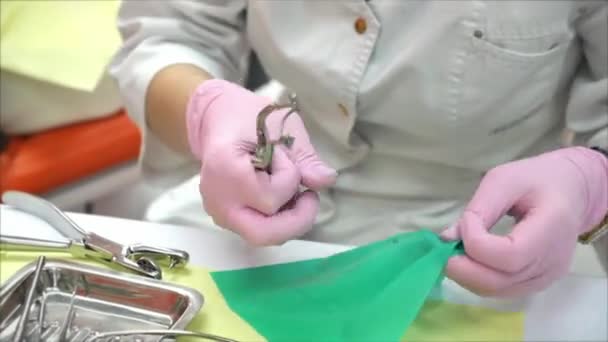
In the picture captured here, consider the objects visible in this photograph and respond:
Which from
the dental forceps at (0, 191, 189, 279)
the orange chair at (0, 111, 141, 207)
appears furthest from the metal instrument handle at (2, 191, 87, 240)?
the orange chair at (0, 111, 141, 207)

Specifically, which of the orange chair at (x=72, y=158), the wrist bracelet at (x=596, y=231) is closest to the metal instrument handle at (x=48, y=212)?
the orange chair at (x=72, y=158)

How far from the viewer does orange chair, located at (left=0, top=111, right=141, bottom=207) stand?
942 millimetres

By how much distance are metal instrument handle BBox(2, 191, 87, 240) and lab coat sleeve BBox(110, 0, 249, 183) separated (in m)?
0.15

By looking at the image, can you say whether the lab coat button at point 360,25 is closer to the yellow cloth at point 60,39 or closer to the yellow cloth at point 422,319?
the yellow cloth at point 422,319

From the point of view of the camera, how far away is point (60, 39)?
0.97 meters

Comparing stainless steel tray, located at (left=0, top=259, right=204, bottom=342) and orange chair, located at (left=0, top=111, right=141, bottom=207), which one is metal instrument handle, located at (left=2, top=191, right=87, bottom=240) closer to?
stainless steel tray, located at (left=0, top=259, right=204, bottom=342)

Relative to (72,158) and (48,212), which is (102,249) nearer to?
(48,212)

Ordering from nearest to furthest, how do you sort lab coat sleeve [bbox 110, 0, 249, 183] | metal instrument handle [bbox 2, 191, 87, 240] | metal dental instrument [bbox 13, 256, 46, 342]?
1. metal dental instrument [bbox 13, 256, 46, 342]
2. metal instrument handle [bbox 2, 191, 87, 240]
3. lab coat sleeve [bbox 110, 0, 249, 183]

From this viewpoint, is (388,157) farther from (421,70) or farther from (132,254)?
(132,254)

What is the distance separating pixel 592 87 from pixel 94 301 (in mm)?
441

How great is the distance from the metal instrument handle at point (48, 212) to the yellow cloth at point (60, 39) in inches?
11.2

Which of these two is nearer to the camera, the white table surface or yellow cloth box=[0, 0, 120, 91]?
the white table surface

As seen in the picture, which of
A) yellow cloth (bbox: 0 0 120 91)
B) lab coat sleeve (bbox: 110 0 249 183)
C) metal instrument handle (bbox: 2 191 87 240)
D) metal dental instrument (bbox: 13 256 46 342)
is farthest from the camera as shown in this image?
yellow cloth (bbox: 0 0 120 91)

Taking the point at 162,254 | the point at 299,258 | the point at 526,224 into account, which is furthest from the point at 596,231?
the point at 162,254
